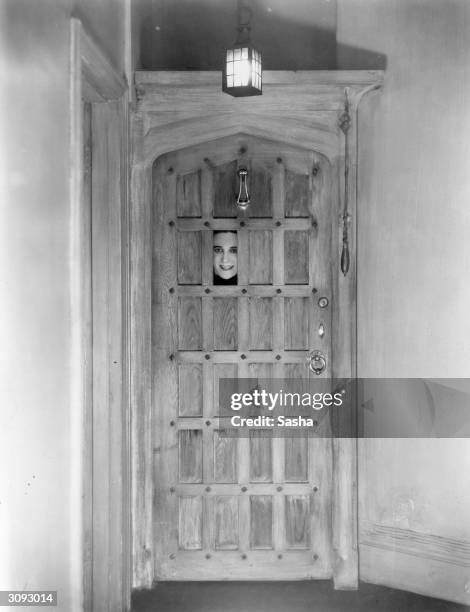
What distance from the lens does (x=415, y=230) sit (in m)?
2.73

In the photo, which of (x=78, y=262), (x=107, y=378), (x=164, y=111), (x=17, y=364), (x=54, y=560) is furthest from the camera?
(x=164, y=111)

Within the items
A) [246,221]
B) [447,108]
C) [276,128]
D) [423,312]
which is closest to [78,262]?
[246,221]

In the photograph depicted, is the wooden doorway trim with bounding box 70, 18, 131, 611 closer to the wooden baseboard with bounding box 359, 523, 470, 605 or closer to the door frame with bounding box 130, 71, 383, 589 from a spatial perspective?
the door frame with bounding box 130, 71, 383, 589

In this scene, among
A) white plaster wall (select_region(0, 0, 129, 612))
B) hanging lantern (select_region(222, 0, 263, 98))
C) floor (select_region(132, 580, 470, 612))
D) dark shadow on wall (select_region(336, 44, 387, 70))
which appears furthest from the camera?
dark shadow on wall (select_region(336, 44, 387, 70))

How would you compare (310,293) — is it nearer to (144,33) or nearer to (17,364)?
(144,33)

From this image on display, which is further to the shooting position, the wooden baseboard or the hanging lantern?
the wooden baseboard

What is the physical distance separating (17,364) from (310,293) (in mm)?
1554

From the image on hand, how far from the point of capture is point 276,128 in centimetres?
279

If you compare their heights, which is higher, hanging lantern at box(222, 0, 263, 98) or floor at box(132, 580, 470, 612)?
hanging lantern at box(222, 0, 263, 98)

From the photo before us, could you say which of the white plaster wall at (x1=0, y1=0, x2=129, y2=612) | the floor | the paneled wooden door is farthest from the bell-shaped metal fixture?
the floor

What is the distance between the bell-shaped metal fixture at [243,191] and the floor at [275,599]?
163cm

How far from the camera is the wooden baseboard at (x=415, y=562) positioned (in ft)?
8.77

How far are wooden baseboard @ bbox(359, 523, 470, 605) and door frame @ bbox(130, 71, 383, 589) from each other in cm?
7

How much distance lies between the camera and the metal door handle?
2842mm
